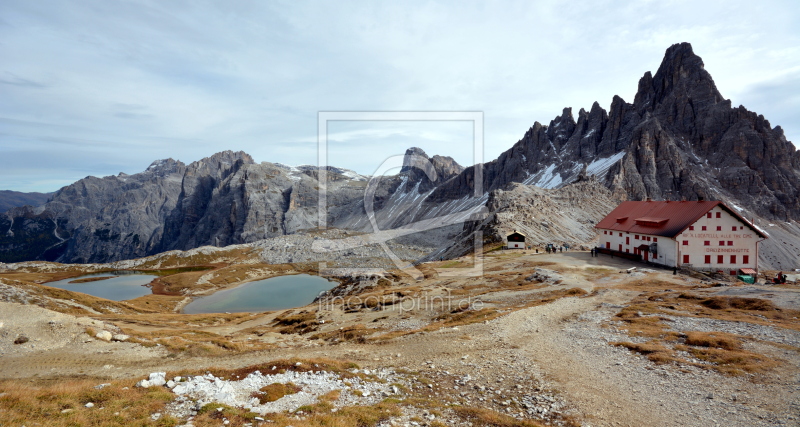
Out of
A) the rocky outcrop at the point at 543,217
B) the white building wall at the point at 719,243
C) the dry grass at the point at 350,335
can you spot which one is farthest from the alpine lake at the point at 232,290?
the white building wall at the point at 719,243

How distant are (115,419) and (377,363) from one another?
13.5 meters

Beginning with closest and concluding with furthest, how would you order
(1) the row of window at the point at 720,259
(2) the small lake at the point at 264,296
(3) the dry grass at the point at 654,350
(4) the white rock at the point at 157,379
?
(4) the white rock at the point at 157,379 < (3) the dry grass at the point at 654,350 < (1) the row of window at the point at 720,259 < (2) the small lake at the point at 264,296

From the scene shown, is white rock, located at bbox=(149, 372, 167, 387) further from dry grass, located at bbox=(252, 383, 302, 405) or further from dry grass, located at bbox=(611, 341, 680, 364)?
dry grass, located at bbox=(611, 341, 680, 364)

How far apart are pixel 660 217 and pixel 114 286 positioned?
163447 millimetres

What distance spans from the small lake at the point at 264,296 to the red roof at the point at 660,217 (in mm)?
77748

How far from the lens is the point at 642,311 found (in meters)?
30.5

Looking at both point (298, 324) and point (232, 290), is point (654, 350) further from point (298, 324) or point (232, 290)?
point (232, 290)

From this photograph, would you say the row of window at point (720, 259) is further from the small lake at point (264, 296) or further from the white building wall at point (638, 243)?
the small lake at point (264, 296)

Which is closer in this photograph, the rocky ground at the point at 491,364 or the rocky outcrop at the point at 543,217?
the rocky ground at the point at 491,364

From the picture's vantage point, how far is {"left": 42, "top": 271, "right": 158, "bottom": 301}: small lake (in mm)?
107294

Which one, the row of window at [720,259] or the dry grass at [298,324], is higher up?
the row of window at [720,259]

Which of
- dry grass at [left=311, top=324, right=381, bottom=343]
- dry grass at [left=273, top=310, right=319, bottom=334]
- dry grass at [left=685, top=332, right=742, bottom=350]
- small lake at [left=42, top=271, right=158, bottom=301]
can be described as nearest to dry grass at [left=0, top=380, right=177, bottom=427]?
dry grass at [left=311, top=324, right=381, bottom=343]

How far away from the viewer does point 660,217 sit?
6353 cm

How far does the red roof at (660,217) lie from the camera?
56.5 m
